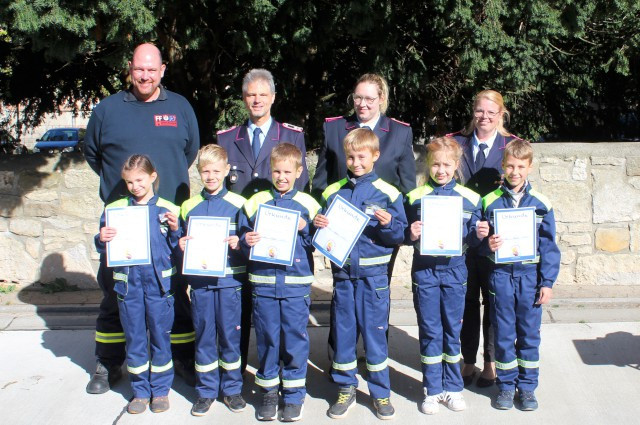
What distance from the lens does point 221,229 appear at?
13.4 ft

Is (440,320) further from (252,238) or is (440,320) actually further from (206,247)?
(206,247)

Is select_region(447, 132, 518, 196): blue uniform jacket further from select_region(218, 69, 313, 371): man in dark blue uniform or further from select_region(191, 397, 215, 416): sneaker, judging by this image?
select_region(191, 397, 215, 416): sneaker

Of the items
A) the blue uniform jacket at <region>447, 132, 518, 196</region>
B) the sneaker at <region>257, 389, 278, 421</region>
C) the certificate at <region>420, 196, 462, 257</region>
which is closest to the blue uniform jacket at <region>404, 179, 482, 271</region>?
the certificate at <region>420, 196, 462, 257</region>

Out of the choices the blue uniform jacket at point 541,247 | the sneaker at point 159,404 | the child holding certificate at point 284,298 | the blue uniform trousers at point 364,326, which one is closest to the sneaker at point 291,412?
the child holding certificate at point 284,298

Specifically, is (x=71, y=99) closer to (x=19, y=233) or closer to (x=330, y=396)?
(x=19, y=233)

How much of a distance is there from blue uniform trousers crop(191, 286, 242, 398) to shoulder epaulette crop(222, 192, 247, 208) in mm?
499

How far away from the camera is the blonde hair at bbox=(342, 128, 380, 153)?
404 cm

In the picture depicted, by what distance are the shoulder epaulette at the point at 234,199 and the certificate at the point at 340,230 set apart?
20.5 inches

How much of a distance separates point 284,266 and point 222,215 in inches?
19.0

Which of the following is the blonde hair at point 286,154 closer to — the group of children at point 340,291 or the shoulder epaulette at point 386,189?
the group of children at point 340,291

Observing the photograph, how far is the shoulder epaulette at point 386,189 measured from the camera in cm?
410

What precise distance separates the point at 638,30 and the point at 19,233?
611cm

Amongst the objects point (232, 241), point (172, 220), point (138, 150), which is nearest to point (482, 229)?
point (232, 241)

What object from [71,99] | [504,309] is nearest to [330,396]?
[504,309]
